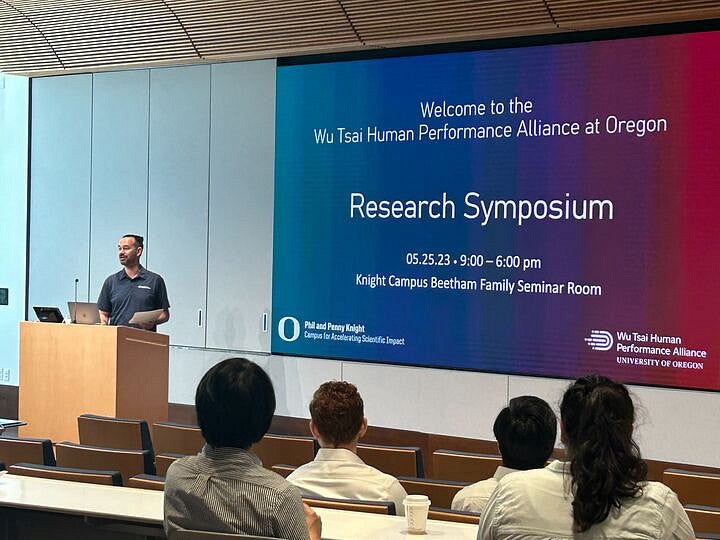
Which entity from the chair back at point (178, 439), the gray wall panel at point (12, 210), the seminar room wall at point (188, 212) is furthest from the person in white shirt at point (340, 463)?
the gray wall panel at point (12, 210)

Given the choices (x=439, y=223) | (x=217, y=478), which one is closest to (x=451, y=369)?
(x=439, y=223)

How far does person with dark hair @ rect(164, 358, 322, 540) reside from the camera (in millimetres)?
2590

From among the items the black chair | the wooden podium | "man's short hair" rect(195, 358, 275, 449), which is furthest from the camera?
the wooden podium

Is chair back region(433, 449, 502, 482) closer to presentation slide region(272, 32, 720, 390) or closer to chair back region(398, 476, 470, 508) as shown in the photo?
chair back region(398, 476, 470, 508)

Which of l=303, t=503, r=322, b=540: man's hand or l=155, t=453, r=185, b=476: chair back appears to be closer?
l=303, t=503, r=322, b=540: man's hand

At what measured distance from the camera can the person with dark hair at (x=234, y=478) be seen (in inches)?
102

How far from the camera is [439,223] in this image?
884cm

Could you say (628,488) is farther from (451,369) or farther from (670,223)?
(451,369)

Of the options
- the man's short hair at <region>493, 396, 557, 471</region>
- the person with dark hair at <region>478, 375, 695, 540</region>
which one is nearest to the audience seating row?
the man's short hair at <region>493, 396, 557, 471</region>

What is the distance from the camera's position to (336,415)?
3900 mm

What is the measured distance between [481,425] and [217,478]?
20.7 feet

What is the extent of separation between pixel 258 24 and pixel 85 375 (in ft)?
11.9

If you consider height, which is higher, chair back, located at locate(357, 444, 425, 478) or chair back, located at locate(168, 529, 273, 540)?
chair back, located at locate(168, 529, 273, 540)

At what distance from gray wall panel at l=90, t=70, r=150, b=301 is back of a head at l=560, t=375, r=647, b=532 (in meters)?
8.77
